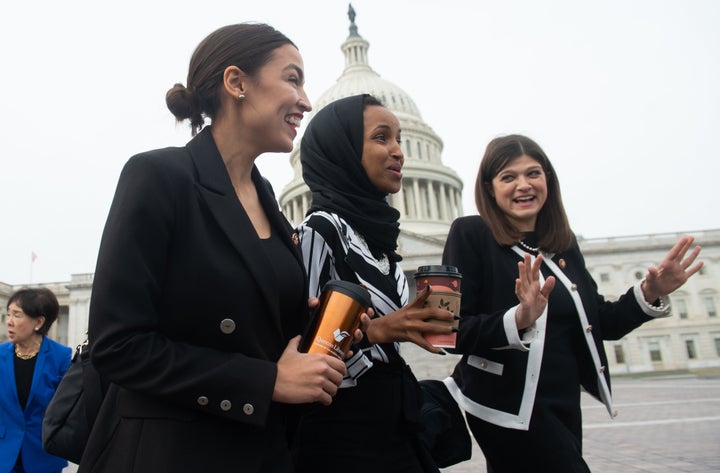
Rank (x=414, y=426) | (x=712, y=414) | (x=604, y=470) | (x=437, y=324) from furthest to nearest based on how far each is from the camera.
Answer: (x=712, y=414) → (x=604, y=470) → (x=414, y=426) → (x=437, y=324)

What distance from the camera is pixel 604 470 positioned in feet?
20.6

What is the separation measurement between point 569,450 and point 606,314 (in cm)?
102

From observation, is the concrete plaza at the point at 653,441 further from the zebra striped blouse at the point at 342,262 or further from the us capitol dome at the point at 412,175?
the us capitol dome at the point at 412,175

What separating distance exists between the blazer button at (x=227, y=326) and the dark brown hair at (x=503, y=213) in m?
2.09

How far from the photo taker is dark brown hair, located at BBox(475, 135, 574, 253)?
3.42m

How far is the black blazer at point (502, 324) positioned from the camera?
286 cm

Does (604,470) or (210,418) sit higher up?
(210,418)

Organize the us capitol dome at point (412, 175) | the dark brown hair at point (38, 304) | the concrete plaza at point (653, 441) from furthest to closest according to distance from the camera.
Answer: the us capitol dome at point (412, 175)
the concrete plaza at point (653, 441)
the dark brown hair at point (38, 304)

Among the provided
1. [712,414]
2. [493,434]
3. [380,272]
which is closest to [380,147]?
[380,272]

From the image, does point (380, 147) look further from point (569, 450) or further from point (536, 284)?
point (569, 450)

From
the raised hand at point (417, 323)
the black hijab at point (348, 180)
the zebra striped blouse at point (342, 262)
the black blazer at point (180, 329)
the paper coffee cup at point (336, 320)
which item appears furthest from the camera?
the black hijab at point (348, 180)

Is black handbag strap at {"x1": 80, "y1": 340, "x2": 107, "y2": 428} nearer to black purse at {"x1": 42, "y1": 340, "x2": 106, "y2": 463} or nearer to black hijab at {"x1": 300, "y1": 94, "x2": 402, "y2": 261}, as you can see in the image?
black purse at {"x1": 42, "y1": 340, "x2": 106, "y2": 463}

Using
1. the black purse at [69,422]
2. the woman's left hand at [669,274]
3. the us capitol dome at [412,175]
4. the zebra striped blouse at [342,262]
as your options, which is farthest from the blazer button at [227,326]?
the us capitol dome at [412,175]

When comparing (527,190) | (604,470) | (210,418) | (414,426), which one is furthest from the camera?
(604,470)
